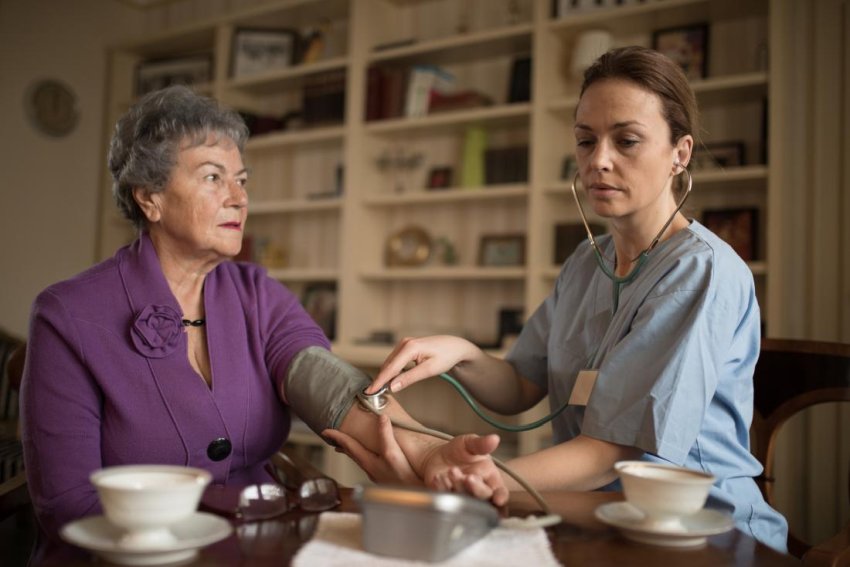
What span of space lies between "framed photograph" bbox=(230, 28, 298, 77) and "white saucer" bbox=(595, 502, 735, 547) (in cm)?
380

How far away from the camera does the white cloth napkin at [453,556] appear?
31.2 inches

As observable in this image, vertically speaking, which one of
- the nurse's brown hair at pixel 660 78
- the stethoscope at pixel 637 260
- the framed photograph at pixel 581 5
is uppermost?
the framed photograph at pixel 581 5

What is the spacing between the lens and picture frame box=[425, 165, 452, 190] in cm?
372

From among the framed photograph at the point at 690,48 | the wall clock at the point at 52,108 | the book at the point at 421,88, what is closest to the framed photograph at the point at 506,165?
the book at the point at 421,88

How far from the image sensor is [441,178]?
3.73 meters

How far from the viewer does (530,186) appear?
127 inches

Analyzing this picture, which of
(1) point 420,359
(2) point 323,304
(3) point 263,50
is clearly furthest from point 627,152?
(3) point 263,50

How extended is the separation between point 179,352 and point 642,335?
32.3 inches

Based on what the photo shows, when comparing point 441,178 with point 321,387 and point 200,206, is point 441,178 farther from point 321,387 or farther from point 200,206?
point 321,387

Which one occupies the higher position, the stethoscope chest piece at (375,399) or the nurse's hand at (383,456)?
the stethoscope chest piece at (375,399)

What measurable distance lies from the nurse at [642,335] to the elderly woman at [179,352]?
0.21 metres

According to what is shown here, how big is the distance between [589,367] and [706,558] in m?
0.60

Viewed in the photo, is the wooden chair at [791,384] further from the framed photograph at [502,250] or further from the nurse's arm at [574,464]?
the framed photograph at [502,250]

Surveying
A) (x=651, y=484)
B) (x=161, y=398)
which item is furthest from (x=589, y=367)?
(x=161, y=398)
